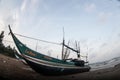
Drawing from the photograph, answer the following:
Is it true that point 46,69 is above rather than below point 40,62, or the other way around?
below

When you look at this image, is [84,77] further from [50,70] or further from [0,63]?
[0,63]

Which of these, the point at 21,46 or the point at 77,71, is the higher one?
the point at 21,46

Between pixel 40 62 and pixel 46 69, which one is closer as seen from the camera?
pixel 40 62

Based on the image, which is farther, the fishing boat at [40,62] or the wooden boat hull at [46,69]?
the wooden boat hull at [46,69]

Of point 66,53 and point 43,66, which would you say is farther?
point 66,53

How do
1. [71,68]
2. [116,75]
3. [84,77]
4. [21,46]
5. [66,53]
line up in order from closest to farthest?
[116,75] → [84,77] → [21,46] → [71,68] → [66,53]

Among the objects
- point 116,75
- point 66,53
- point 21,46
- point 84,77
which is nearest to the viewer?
point 116,75

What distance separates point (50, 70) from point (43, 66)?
2.00 ft

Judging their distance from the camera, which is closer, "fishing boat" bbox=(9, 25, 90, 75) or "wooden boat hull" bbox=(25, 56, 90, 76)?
"fishing boat" bbox=(9, 25, 90, 75)

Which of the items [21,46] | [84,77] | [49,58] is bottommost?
[84,77]

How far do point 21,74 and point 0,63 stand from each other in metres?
2.11

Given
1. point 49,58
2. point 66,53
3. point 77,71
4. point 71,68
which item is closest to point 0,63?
point 49,58

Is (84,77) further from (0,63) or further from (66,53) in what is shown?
(66,53)

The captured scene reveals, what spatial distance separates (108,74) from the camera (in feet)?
34.8
